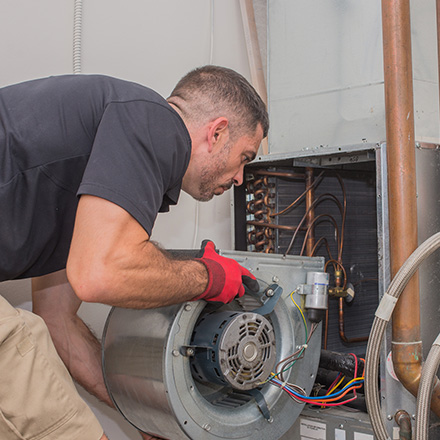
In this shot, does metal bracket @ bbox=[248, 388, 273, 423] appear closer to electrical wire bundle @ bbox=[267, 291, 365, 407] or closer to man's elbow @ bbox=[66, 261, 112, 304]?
electrical wire bundle @ bbox=[267, 291, 365, 407]

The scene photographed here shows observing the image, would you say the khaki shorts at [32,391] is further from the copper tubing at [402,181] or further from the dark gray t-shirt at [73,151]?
the copper tubing at [402,181]

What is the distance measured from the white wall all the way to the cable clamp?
0.93 meters

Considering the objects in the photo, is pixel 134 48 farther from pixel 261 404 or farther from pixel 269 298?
pixel 261 404

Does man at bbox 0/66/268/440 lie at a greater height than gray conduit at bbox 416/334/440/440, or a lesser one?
greater

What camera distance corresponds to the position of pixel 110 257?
0.99m

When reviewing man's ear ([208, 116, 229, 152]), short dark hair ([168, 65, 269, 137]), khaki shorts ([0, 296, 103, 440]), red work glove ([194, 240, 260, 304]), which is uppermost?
short dark hair ([168, 65, 269, 137])

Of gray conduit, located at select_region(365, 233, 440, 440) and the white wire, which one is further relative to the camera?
the white wire

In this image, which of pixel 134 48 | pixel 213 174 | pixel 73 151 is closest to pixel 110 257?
A: pixel 73 151

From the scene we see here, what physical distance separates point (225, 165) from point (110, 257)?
47 cm

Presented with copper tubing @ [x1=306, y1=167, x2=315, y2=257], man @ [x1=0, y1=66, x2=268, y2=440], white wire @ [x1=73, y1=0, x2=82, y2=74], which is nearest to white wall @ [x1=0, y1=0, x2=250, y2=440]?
white wire @ [x1=73, y1=0, x2=82, y2=74]

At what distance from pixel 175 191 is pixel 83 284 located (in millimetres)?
382

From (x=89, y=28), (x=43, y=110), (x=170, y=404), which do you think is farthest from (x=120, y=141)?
(x=89, y=28)

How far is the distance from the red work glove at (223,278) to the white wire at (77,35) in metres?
0.81

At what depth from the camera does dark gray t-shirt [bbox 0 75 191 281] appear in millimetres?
1033
